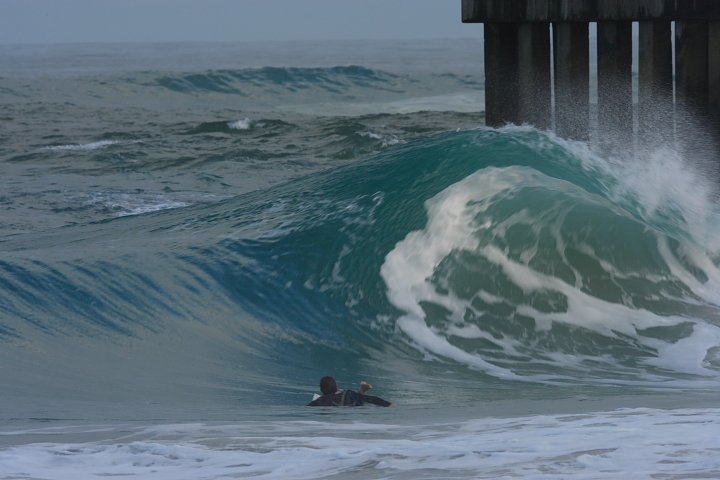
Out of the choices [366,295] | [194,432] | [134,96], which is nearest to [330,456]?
[194,432]

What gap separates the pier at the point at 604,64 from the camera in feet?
36.9

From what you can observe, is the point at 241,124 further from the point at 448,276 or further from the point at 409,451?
the point at 409,451

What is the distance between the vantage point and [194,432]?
5.74 meters

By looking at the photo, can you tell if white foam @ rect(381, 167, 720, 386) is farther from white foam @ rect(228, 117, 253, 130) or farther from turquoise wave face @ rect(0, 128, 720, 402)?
white foam @ rect(228, 117, 253, 130)

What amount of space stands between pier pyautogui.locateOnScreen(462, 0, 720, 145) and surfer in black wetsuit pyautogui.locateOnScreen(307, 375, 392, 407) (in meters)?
5.60

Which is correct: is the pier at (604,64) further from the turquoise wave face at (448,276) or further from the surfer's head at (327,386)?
the surfer's head at (327,386)

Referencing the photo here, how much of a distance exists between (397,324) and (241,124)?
19427mm

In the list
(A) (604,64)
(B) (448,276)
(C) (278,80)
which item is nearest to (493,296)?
(B) (448,276)

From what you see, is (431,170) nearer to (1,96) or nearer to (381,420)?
(381,420)

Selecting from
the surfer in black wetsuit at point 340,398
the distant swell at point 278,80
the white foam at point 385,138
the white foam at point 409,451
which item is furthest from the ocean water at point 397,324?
the distant swell at point 278,80

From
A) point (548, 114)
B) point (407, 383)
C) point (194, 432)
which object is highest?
point (548, 114)

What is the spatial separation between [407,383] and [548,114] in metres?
4.99

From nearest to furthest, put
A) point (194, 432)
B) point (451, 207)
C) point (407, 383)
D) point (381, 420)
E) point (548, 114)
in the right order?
point (194, 432) → point (381, 420) → point (407, 383) → point (451, 207) → point (548, 114)

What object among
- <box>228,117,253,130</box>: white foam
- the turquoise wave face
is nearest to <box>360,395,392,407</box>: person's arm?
the turquoise wave face
